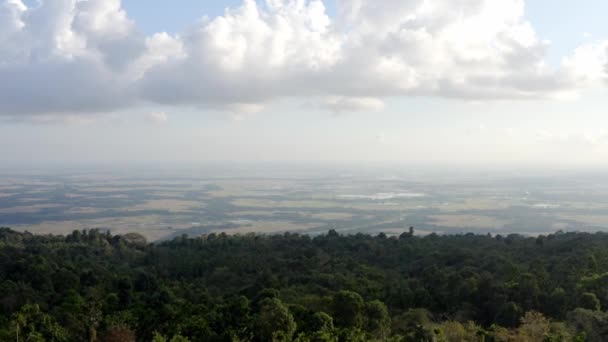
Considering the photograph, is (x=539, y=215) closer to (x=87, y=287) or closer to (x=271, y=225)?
(x=271, y=225)

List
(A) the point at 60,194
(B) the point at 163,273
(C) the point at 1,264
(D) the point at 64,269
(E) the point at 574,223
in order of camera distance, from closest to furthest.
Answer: (D) the point at 64,269, (C) the point at 1,264, (B) the point at 163,273, (E) the point at 574,223, (A) the point at 60,194

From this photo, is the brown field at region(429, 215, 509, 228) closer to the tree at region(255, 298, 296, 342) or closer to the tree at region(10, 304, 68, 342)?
the tree at region(255, 298, 296, 342)

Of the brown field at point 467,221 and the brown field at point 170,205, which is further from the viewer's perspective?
the brown field at point 170,205

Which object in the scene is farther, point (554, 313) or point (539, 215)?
point (539, 215)

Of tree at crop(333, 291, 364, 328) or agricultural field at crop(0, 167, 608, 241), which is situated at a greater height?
tree at crop(333, 291, 364, 328)

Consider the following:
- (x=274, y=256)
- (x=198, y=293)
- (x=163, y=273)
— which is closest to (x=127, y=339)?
(x=198, y=293)

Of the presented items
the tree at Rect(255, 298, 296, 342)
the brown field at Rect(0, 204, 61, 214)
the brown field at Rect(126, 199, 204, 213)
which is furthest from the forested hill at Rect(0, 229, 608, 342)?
the brown field at Rect(0, 204, 61, 214)

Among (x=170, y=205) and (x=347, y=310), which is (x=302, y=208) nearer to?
(x=170, y=205)

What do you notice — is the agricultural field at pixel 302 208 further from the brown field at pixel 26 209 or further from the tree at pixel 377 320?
Result: the tree at pixel 377 320

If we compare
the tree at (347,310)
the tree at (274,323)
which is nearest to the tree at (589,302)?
the tree at (347,310)
